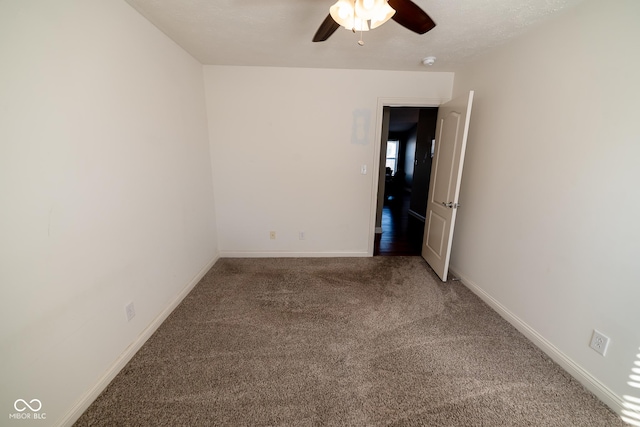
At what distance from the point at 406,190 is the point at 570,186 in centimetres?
708

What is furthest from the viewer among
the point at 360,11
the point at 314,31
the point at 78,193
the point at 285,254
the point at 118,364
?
the point at 285,254

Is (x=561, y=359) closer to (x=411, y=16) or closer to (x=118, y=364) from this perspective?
(x=411, y=16)

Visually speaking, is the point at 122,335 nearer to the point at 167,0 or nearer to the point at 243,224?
the point at 243,224

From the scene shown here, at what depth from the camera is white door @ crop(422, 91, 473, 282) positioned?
2.30 m

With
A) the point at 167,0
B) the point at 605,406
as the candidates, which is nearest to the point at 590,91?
the point at 605,406

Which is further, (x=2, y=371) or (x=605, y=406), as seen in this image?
(x=605, y=406)

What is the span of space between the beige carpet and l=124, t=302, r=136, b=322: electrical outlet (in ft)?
0.86

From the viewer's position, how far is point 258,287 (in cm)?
248

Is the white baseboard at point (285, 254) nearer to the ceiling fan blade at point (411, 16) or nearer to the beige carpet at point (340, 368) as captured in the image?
the beige carpet at point (340, 368)

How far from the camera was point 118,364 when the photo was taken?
1.50m

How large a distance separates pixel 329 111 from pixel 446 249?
2050 millimetres

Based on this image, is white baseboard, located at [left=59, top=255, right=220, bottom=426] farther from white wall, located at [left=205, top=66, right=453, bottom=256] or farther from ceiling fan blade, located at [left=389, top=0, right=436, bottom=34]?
ceiling fan blade, located at [left=389, top=0, right=436, bottom=34]

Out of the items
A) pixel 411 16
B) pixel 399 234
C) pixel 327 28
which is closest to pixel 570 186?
pixel 411 16

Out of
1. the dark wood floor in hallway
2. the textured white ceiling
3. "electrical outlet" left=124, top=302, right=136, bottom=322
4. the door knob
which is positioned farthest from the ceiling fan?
the dark wood floor in hallway
